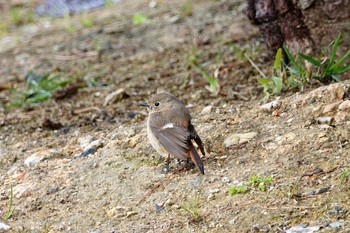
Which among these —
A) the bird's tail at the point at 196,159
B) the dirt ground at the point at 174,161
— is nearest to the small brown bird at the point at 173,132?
the bird's tail at the point at 196,159

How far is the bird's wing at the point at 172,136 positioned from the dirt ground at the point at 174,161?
0.57ft

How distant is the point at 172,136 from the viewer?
217 inches

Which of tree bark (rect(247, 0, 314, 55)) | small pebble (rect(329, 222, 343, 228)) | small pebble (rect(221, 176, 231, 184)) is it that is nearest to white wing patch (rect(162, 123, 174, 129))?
small pebble (rect(221, 176, 231, 184))

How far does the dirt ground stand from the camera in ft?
15.3

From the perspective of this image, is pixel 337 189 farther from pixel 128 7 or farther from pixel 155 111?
pixel 128 7

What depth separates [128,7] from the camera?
11.4 meters

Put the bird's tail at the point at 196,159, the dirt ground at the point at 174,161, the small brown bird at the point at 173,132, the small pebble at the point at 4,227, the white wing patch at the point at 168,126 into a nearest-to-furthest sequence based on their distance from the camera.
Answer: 1. the dirt ground at the point at 174,161
2. the small pebble at the point at 4,227
3. the bird's tail at the point at 196,159
4. the small brown bird at the point at 173,132
5. the white wing patch at the point at 168,126

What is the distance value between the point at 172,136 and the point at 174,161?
210 mm

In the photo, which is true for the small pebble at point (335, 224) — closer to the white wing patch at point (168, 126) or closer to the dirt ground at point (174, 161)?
the dirt ground at point (174, 161)

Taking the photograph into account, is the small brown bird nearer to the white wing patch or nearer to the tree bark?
the white wing patch

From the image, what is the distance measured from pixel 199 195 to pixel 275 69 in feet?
7.01

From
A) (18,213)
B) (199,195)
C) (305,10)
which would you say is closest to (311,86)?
(305,10)

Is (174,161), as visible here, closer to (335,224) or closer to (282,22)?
(335,224)

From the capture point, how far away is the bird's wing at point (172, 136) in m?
5.33
